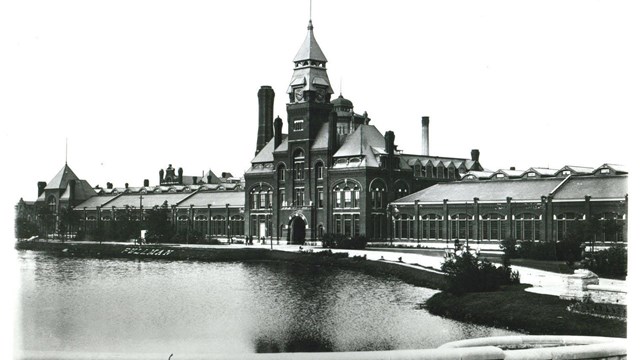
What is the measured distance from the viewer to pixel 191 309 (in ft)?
98.3

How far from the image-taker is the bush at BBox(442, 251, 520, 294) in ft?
103

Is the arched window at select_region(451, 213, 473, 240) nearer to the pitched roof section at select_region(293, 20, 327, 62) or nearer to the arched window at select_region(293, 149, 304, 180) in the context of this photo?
the arched window at select_region(293, 149, 304, 180)

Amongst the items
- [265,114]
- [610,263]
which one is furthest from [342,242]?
[610,263]

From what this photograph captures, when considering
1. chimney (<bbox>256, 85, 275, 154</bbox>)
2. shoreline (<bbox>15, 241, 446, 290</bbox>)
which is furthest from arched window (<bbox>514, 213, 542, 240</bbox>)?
chimney (<bbox>256, 85, 275, 154</bbox>)

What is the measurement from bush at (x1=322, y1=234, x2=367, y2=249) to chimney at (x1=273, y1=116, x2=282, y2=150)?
16.1 meters

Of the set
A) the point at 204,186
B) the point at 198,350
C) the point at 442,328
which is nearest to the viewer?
the point at 198,350

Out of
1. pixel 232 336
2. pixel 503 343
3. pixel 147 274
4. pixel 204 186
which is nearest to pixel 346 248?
pixel 147 274

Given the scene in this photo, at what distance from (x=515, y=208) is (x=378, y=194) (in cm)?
1642

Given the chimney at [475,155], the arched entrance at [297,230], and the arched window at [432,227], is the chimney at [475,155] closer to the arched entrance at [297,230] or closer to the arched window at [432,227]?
the arched window at [432,227]

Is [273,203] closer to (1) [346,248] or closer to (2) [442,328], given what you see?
(1) [346,248]

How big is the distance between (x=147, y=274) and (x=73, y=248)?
643 inches

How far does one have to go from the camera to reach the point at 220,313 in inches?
1140

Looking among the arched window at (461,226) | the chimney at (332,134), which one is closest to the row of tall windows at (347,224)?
the chimney at (332,134)

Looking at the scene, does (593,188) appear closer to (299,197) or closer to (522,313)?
(522,313)
